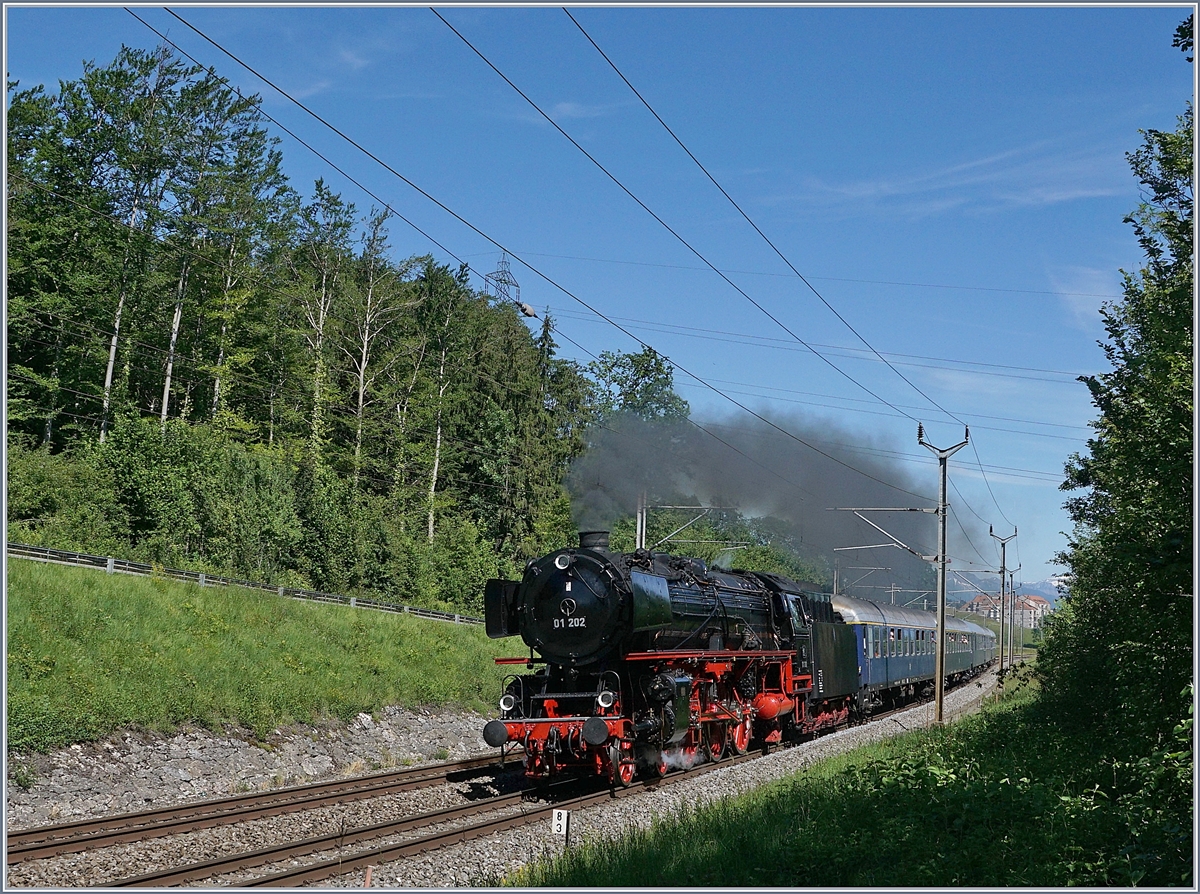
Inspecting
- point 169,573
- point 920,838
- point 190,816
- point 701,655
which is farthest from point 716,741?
point 169,573

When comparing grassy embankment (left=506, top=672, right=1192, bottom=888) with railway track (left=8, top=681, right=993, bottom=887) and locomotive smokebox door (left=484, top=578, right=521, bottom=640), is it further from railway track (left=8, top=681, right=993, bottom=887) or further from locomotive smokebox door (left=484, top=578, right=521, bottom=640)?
locomotive smokebox door (left=484, top=578, right=521, bottom=640)

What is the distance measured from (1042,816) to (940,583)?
627 inches

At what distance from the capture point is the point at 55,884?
10250 mm

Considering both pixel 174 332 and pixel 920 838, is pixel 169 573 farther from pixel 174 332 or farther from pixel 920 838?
pixel 920 838

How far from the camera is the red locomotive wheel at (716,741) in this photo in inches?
772

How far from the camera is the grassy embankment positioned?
9586 millimetres

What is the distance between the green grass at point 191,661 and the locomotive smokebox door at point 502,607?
5.46 metres

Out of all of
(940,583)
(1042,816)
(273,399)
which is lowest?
(1042,816)

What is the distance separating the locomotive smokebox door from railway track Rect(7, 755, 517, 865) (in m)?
2.67

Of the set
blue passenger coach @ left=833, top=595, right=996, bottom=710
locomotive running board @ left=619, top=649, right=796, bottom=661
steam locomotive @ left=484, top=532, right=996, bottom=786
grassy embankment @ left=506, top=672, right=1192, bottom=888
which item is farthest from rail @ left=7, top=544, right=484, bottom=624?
grassy embankment @ left=506, top=672, right=1192, bottom=888

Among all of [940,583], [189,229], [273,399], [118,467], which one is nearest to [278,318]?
[273,399]

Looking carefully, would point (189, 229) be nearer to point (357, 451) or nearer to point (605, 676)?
point (357, 451)

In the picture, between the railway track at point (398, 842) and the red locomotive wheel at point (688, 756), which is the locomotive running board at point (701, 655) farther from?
the railway track at point (398, 842)

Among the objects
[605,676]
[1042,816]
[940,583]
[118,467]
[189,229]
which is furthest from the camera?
[189,229]
